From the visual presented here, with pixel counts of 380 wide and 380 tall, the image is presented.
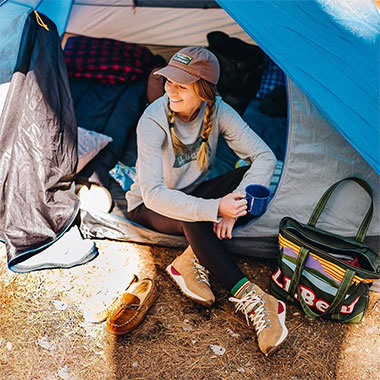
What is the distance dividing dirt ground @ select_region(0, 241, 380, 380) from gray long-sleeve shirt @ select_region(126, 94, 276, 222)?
0.41 m

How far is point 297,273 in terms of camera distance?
5.70 ft

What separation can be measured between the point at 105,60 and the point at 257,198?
80.7 inches

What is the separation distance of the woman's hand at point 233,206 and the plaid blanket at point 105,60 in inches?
71.8

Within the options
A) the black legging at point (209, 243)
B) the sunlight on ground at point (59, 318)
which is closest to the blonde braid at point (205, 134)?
the black legging at point (209, 243)

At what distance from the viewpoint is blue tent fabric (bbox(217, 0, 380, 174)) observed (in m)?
1.65

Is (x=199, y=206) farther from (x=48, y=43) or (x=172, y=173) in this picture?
(x=48, y=43)

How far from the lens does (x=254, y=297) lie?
1.67 meters

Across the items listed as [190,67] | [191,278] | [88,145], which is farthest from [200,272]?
[88,145]

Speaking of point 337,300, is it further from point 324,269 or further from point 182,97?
point 182,97

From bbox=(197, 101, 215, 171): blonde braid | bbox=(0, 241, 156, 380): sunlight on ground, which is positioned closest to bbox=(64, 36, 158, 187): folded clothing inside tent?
bbox=(0, 241, 156, 380): sunlight on ground

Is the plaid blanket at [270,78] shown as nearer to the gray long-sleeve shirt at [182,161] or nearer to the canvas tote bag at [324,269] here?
the gray long-sleeve shirt at [182,161]

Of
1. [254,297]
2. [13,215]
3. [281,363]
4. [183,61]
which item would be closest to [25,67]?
[13,215]

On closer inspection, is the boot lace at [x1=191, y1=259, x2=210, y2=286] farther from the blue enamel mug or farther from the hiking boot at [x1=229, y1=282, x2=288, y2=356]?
the blue enamel mug

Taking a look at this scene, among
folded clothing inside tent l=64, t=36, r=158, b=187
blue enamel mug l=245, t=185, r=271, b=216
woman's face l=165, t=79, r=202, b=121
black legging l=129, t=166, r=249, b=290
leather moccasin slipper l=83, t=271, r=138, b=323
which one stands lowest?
leather moccasin slipper l=83, t=271, r=138, b=323
